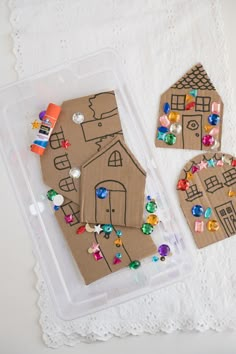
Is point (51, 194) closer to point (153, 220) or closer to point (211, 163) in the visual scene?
point (153, 220)

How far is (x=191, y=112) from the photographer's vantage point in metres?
0.92

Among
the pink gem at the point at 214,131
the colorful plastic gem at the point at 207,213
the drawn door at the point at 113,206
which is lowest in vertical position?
the colorful plastic gem at the point at 207,213

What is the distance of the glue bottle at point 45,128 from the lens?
881mm

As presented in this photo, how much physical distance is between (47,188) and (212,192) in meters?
0.30

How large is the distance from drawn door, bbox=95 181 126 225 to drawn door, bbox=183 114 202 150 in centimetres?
15

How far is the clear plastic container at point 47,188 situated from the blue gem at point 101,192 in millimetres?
77

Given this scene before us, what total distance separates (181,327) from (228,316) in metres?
0.09

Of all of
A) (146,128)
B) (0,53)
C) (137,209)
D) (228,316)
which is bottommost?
(228,316)

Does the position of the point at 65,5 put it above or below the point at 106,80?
above

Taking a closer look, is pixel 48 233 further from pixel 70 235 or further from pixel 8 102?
pixel 8 102

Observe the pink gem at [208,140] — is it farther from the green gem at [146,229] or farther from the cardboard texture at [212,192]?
the green gem at [146,229]

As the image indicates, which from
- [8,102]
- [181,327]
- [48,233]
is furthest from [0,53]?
[181,327]

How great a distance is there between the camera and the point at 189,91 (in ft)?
3.03

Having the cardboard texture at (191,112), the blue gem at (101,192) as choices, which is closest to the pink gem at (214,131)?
the cardboard texture at (191,112)
